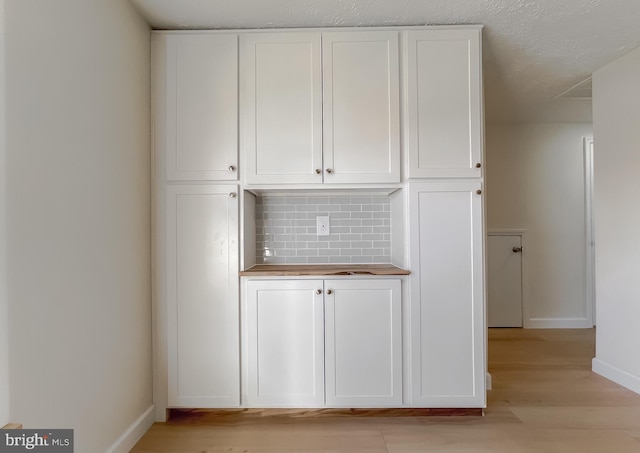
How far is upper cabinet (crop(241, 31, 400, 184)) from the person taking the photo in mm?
2043

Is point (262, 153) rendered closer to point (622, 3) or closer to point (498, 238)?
point (622, 3)

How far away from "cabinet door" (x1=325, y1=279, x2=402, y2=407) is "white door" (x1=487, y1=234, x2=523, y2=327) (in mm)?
2323

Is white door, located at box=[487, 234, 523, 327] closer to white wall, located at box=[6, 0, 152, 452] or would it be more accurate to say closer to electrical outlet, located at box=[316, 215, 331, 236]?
electrical outlet, located at box=[316, 215, 331, 236]

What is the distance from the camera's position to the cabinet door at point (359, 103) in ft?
6.70

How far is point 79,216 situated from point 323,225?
4.66 ft

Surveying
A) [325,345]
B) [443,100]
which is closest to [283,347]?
[325,345]

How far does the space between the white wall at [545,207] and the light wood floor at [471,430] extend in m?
1.51

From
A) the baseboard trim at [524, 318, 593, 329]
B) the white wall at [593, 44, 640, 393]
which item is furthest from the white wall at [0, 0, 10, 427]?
the baseboard trim at [524, 318, 593, 329]

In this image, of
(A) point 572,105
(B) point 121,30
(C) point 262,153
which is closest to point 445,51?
(C) point 262,153

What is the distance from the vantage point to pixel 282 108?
6.72ft

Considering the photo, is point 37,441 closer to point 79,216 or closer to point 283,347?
point 79,216

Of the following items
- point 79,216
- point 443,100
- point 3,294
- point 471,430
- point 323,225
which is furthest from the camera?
point 323,225

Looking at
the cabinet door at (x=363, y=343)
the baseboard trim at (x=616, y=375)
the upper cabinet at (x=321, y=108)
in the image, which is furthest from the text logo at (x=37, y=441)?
the baseboard trim at (x=616, y=375)

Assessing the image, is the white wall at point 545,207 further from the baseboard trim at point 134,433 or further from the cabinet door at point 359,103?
the baseboard trim at point 134,433
